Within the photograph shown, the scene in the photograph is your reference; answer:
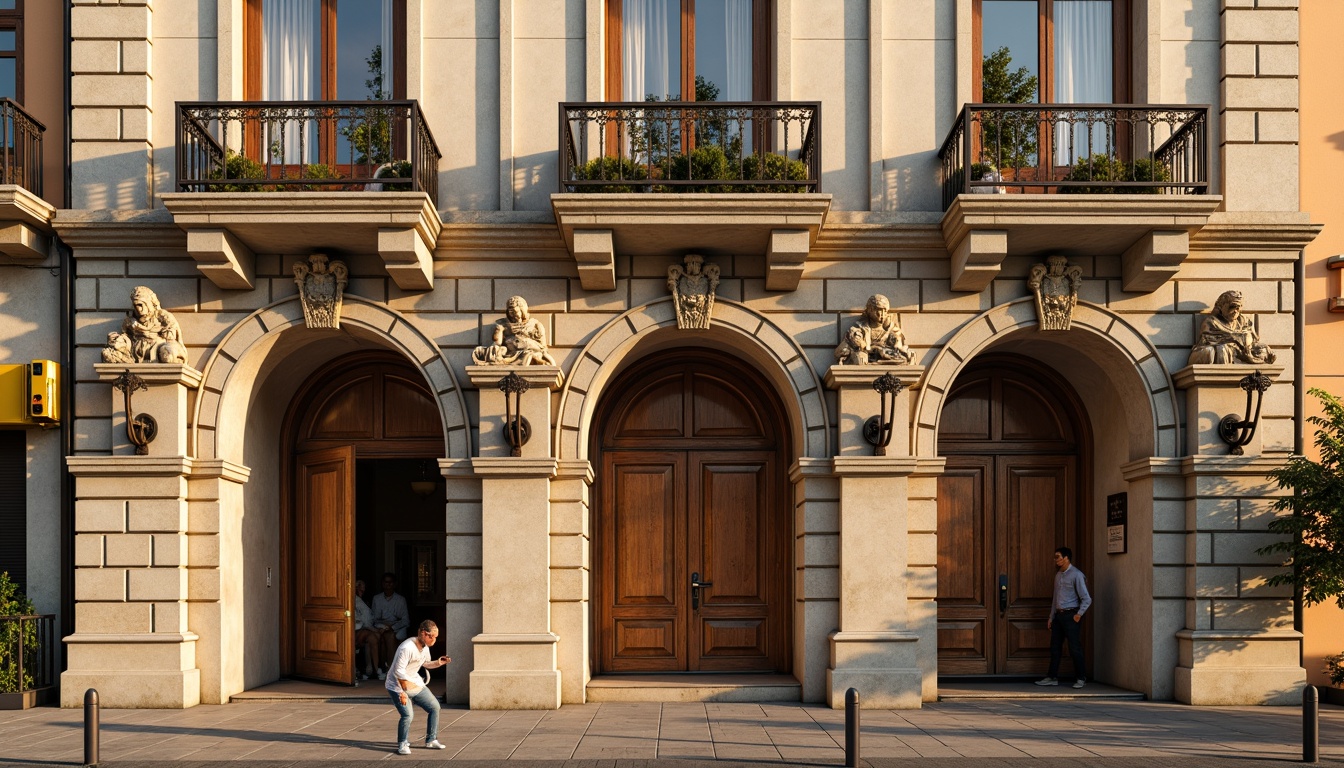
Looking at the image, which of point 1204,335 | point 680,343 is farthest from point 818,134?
point 1204,335

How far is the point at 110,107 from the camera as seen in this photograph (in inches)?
555

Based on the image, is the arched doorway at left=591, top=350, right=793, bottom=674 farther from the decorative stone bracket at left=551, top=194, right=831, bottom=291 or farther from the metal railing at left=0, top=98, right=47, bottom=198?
the metal railing at left=0, top=98, right=47, bottom=198

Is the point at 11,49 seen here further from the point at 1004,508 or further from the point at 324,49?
the point at 1004,508

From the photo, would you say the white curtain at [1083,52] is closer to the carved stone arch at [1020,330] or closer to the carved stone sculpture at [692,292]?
the carved stone arch at [1020,330]

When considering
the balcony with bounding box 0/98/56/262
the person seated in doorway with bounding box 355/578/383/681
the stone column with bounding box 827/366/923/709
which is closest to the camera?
the balcony with bounding box 0/98/56/262

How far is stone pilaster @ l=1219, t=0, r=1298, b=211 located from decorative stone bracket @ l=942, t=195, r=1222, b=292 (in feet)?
3.19

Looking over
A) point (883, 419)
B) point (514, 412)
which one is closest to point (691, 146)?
point (514, 412)

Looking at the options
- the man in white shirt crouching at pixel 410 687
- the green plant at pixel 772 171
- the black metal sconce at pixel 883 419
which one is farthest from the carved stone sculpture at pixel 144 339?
the black metal sconce at pixel 883 419

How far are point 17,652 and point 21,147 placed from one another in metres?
5.29

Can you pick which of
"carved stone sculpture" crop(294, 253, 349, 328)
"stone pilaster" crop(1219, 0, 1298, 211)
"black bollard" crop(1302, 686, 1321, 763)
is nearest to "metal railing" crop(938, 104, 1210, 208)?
"stone pilaster" crop(1219, 0, 1298, 211)

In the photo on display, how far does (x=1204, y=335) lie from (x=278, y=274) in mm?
9849

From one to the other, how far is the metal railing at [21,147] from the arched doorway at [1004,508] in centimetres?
1061

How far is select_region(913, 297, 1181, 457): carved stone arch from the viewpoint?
1402cm

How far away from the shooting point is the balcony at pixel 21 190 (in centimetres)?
1335
